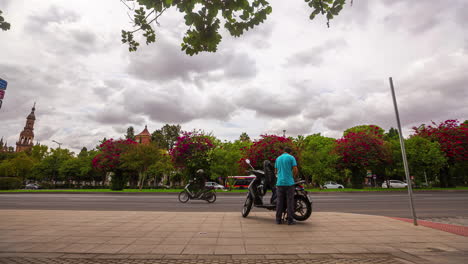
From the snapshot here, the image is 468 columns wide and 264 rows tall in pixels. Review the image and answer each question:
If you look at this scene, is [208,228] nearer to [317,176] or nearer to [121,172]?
[317,176]

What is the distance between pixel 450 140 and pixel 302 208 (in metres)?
32.1

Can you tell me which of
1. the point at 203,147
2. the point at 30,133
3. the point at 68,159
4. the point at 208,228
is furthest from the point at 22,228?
the point at 30,133

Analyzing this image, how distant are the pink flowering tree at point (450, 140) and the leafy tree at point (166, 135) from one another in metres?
52.2

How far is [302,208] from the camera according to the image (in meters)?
6.60

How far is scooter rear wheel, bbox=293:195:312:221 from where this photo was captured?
6.42 metres

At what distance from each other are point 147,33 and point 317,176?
29.9 m

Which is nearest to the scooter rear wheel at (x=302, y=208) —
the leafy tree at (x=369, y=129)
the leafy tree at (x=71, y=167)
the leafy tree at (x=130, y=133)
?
the leafy tree at (x=369, y=129)

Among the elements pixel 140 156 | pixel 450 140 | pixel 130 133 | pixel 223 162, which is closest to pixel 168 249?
pixel 223 162

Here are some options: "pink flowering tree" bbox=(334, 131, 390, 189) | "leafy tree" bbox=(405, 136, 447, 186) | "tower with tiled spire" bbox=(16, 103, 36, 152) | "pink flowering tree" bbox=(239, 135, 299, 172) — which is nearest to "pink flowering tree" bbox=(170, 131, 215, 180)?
"pink flowering tree" bbox=(239, 135, 299, 172)

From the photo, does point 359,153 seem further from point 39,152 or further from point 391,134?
point 39,152

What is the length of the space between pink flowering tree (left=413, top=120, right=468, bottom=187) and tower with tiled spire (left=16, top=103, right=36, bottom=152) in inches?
6187

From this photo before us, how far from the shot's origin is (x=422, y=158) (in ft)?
89.0

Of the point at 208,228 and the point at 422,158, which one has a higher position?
the point at 422,158

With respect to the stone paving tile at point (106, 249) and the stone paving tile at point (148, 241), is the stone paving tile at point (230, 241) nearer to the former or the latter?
the stone paving tile at point (148, 241)
